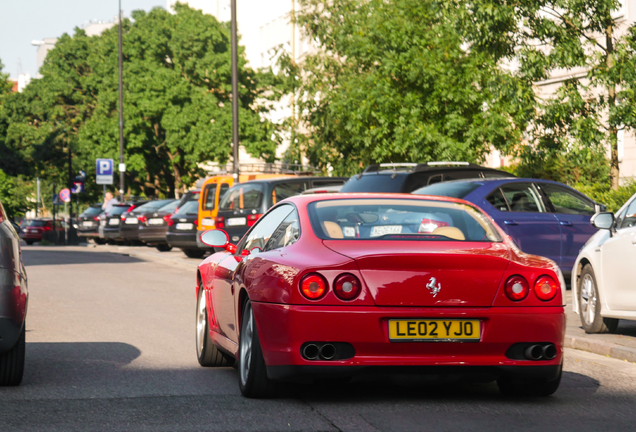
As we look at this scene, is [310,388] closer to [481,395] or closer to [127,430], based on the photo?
[481,395]

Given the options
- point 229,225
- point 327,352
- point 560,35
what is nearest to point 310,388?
point 327,352

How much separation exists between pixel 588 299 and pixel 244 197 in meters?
12.4

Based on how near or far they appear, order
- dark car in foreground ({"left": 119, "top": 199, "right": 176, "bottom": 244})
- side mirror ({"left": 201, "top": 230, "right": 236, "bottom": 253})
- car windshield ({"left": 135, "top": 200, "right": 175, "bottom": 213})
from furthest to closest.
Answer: dark car in foreground ({"left": 119, "top": 199, "right": 176, "bottom": 244})
car windshield ({"left": 135, "top": 200, "right": 175, "bottom": 213})
side mirror ({"left": 201, "top": 230, "right": 236, "bottom": 253})

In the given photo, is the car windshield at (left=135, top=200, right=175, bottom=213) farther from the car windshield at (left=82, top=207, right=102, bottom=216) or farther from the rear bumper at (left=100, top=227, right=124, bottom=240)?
the car windshield at (left=82, top=207, right=102, bottom=216)

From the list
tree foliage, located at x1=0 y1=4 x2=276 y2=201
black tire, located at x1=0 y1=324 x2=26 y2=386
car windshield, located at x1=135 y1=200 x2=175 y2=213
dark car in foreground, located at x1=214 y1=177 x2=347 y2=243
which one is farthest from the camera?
tree foliage, located at x1=0 y1=4 x2=276 y2=201

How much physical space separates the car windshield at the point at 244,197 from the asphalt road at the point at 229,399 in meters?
11.3

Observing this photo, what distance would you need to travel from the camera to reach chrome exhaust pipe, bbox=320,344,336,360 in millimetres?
6004

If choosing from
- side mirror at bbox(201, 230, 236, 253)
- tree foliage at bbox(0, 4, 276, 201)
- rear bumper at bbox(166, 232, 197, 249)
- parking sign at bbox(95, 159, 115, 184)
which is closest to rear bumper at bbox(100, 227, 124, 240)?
rear bumper at bbox(166, 232, 197, 249)

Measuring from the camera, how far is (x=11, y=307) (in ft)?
21.9

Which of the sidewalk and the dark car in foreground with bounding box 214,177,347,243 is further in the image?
the dark car in foreground with bounding box 214,177,347,243

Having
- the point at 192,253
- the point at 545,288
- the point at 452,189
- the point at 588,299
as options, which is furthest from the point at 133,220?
the point at 545,288

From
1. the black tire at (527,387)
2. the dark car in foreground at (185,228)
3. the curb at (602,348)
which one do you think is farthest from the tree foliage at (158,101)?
the black tire at (527,387)

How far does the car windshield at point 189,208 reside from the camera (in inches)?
1029

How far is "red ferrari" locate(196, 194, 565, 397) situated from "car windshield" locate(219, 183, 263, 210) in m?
15.0
